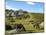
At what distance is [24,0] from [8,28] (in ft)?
2.04

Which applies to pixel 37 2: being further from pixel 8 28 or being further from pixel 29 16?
pixel 8 28

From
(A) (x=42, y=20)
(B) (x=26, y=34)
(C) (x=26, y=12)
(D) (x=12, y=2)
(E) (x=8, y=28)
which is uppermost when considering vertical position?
(D) (x=12, y=2)

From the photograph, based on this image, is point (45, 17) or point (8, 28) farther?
point (45, 17)

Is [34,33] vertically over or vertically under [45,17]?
under

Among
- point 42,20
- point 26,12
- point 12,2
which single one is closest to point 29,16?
point 26,12

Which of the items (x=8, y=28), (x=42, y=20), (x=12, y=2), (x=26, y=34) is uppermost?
(x=12, y=2)

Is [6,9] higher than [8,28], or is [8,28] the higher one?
[6,9]

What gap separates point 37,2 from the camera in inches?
81.7

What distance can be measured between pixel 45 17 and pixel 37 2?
1.12 feet

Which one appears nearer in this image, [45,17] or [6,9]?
[6,9]

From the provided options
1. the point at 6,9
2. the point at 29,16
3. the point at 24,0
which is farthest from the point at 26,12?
the point at 6,9

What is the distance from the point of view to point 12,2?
6.51 ft

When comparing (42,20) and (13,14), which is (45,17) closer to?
(42,20)

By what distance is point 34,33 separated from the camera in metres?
2.03
